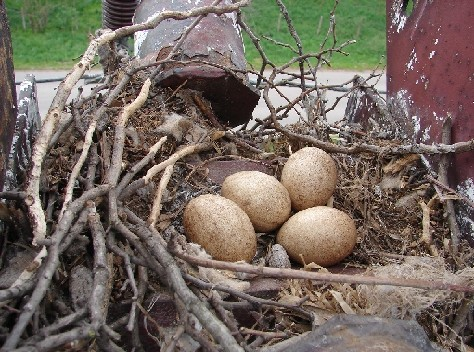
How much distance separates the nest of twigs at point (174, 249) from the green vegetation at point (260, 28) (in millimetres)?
13860

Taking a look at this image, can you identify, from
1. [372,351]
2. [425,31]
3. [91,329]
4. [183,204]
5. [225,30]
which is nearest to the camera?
[91,329]

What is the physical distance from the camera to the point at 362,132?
9.86 ft

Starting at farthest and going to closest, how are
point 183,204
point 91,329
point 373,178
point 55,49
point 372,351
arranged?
point 55,49 → point 373,178 → point 183,204 → point 372,351 → point 91,329

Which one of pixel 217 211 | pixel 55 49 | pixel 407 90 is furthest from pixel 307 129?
pixel 55 49

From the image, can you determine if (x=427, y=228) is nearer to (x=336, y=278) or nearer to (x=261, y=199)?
(x=261, y=199)

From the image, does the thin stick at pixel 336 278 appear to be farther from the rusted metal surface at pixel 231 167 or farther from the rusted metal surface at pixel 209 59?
the rusted metal surface at pixel 209 59

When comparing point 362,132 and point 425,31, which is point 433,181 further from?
point 425,31

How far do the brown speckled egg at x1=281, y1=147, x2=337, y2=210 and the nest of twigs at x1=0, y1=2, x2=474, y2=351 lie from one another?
0.15m

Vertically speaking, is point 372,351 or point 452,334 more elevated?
point 372,351

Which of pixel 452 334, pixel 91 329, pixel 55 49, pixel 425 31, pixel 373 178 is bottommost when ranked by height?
pixel 55 49

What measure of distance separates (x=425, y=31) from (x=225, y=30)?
0.99 metres

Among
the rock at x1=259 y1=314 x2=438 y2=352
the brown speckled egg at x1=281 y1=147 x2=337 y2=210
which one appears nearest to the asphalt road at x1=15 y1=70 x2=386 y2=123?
the brown speckled egg at x1=281 y1=147 x2=337 y2=210

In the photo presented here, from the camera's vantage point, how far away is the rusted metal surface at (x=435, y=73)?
251 centimetres

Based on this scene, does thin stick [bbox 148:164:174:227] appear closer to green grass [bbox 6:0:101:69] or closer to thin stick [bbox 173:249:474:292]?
thin stick [bbox 173:249:474:292]
